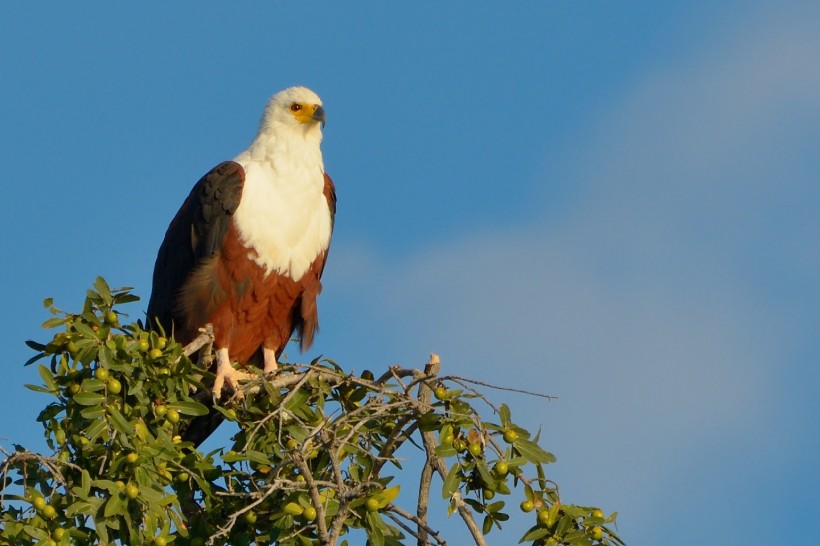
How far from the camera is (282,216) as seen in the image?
6102 mm

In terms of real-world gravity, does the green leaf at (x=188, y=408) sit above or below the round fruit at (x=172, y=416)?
above

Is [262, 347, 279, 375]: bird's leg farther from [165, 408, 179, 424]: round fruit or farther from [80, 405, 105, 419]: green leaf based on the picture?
[80, 405, 105, 419]: green leaf

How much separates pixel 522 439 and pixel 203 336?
1.82 metres

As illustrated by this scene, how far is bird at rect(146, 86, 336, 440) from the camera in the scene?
6.07m

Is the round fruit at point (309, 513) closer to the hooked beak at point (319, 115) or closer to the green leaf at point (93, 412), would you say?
the green leaf at point (93, 412)

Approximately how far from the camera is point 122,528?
12.6ft

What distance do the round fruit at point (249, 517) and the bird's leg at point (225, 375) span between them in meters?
1.12

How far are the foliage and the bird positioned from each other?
1473 millimetres

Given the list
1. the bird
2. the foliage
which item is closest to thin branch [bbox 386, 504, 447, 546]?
the foliage

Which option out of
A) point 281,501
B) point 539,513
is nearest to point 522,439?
point 539,513

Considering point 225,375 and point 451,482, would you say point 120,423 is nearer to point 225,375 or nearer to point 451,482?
point 451,482

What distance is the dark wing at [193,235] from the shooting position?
19.9 feet

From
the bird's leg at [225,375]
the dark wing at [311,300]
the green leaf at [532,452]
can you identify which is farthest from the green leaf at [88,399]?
the dark wing at [311,300]

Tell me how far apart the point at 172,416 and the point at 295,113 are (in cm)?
276
